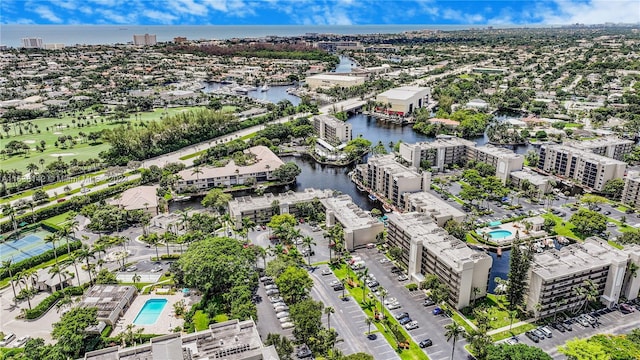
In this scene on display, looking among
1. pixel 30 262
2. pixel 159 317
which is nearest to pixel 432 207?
pixel 159 317

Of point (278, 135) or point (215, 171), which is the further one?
point (278, 135)

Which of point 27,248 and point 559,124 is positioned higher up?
point 559,124

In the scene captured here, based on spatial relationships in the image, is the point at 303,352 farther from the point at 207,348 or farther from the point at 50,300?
the point at 50,300

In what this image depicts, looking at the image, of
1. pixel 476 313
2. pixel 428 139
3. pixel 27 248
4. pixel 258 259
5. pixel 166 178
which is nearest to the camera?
pixel 476 313

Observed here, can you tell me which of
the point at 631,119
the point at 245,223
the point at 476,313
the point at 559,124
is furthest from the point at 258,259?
the point at 631,119

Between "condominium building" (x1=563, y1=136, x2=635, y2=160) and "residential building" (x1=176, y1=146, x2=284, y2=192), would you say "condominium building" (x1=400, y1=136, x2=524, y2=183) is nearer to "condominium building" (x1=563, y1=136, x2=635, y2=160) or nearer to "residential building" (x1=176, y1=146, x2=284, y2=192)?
"condominium building" (x1=563, y1=136, x2=635, y2=160)

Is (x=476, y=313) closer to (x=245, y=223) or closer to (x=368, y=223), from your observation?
(x=368, y=223)

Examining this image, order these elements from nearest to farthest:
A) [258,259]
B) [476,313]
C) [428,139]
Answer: [476,313], [258,259], [428,139]
